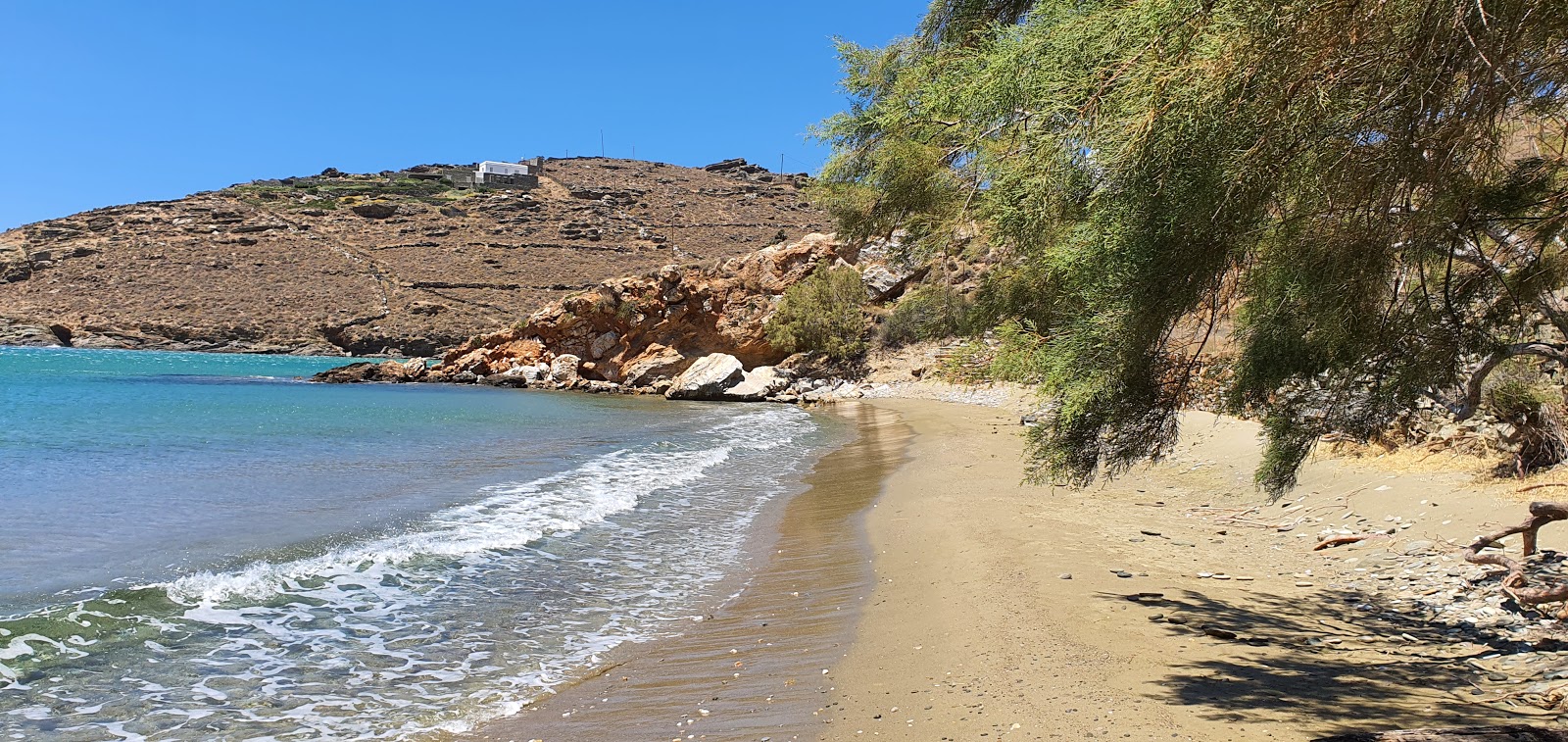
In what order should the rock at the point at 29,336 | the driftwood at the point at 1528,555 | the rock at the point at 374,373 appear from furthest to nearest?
1. the rock at the point at 29,336
2. the rock at the point at 374,373
3. the driftwood at the point at 1528,555

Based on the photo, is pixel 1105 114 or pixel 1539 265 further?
pixel 1539 265

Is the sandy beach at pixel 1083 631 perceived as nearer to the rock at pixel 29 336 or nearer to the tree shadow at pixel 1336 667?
the tree shadow at pixel 1336 667

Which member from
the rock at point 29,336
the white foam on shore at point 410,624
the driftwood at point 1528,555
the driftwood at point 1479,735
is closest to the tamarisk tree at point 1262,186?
the driftwood at point 1528,555

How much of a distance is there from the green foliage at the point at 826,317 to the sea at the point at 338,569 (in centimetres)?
2281

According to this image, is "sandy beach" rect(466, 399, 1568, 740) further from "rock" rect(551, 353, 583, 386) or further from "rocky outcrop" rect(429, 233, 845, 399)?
"rock" rect(551, 353, 583, 386)

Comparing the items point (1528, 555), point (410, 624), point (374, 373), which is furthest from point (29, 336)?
point (1528, 555)

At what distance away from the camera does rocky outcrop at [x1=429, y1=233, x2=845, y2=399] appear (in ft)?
→ 153

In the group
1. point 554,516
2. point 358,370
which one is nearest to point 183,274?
point 358,370

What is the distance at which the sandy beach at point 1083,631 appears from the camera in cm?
444

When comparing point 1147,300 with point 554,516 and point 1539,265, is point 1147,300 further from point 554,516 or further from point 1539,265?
point 554,516

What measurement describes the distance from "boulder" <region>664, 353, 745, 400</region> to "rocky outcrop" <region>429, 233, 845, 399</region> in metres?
2.39

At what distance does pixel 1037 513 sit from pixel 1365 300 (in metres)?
6.17

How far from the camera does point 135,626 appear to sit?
6.55 meters

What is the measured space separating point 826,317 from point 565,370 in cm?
1492
